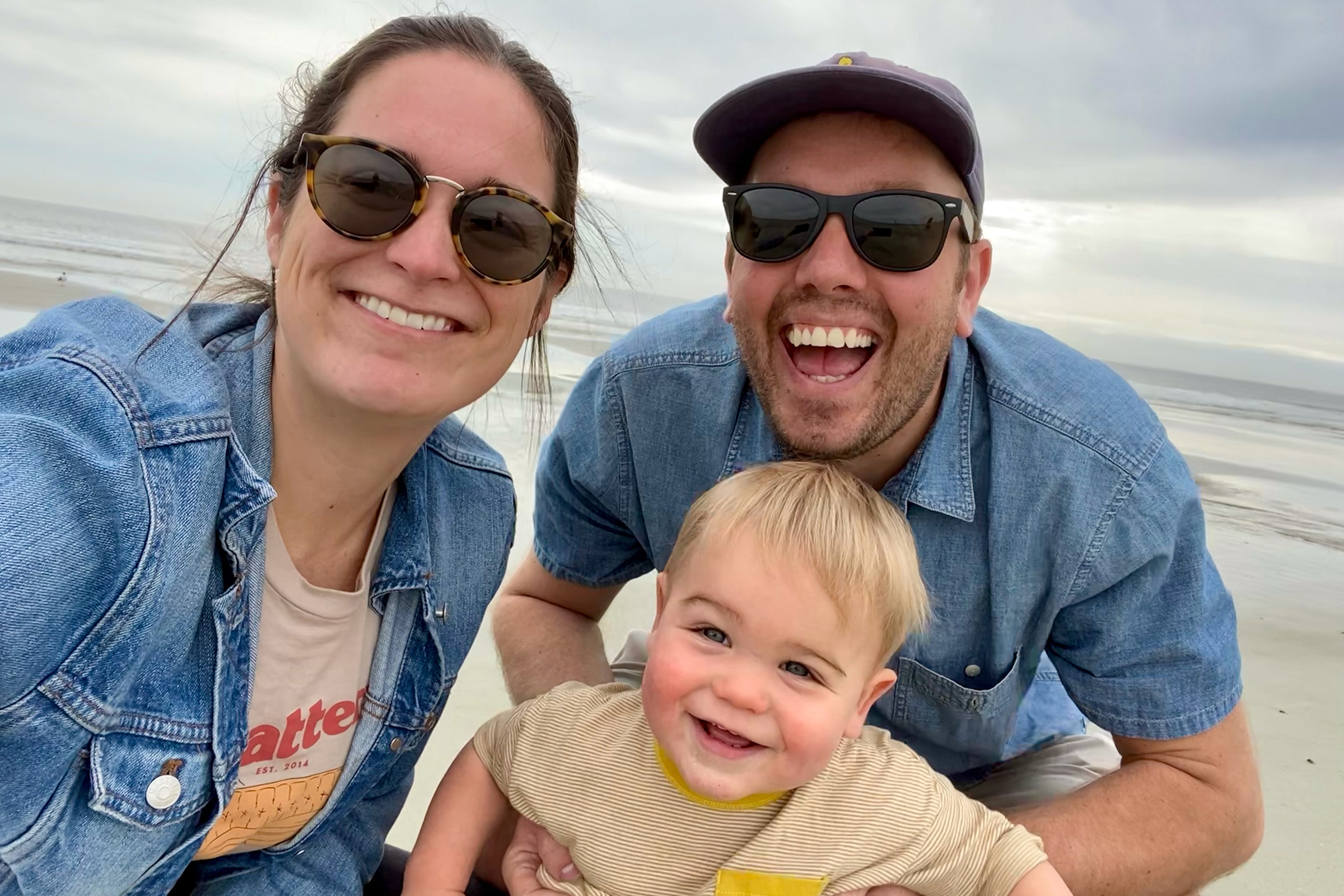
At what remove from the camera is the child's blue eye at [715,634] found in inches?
74.1

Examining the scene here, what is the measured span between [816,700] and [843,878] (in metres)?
0.43

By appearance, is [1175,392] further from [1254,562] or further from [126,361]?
[126,361]

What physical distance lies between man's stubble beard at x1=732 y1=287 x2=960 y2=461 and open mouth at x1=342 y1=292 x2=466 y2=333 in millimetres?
980

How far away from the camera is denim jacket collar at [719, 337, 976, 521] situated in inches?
96.5

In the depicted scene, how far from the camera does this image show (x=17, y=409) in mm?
1518

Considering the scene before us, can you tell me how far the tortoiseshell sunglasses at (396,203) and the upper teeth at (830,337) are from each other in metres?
0.81

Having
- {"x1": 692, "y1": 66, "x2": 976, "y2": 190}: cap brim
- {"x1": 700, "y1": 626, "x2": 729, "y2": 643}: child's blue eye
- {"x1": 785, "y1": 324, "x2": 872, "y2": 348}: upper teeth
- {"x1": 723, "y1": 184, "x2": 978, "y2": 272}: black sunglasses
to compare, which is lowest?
{"x1": 700, "y1": 626, "x2": 729, "y2": 643}: child's blue eye

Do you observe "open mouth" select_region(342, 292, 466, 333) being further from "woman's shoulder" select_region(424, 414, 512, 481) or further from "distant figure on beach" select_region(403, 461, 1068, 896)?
"distant figure on beach" select_region(403, 461, 1068, 896)

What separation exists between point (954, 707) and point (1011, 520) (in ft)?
1.93

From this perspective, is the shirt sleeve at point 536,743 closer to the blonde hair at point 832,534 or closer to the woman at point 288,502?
the woman at point 288,502

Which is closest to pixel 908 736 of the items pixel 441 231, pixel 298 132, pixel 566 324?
pixel 441 231

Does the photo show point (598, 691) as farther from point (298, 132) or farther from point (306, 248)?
point (298, 132)

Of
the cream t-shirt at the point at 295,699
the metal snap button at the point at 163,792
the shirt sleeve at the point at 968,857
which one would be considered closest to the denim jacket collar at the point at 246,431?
the cream t-shirt at the point at 295,699

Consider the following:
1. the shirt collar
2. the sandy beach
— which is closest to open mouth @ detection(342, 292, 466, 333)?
the shirt collar
